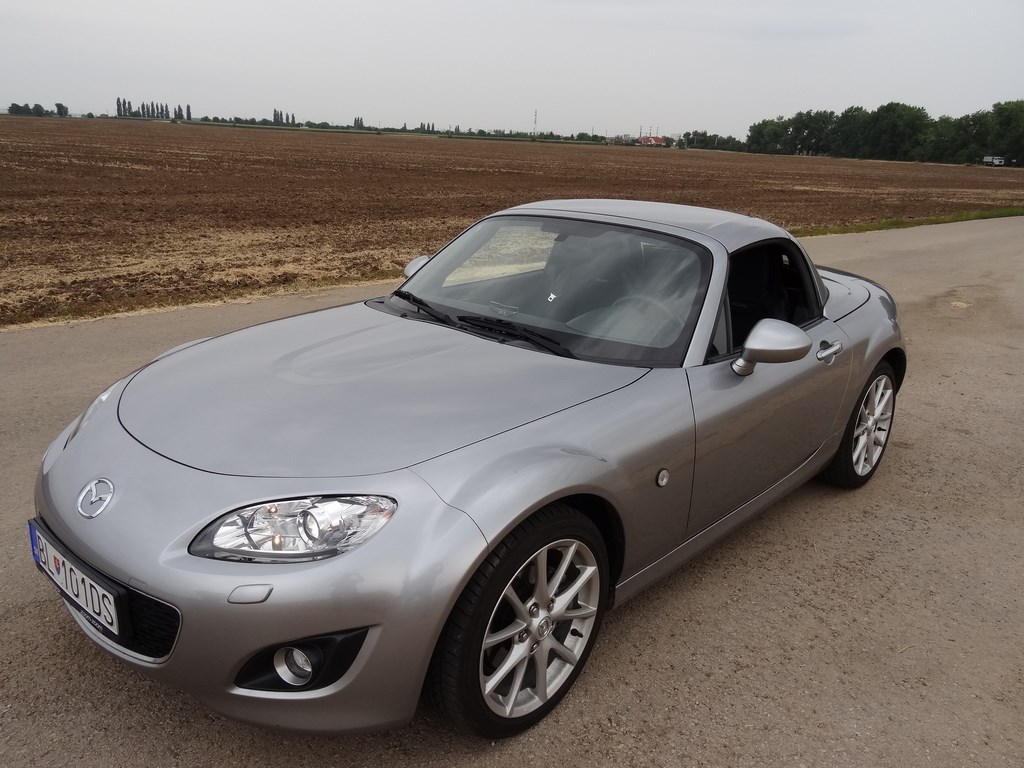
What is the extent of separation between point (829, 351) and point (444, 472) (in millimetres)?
2161

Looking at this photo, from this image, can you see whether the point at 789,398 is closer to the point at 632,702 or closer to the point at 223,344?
the point at 632,702

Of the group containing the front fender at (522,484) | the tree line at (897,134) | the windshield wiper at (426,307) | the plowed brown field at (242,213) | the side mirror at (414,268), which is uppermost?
the tree line at (897,134)

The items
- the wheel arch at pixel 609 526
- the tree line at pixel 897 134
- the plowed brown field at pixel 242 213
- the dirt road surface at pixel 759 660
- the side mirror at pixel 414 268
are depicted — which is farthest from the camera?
the tree line at pixel 897 134

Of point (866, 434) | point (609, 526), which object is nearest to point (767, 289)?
point (866, 434)

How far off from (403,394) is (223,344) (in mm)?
1027

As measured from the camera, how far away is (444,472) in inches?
81.9

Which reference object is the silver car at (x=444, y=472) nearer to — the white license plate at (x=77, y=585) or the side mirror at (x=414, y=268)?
the white license plate at (x=77, y=585)

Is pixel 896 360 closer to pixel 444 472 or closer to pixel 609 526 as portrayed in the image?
pixel 609 526

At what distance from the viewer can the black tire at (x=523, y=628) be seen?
2.04 m

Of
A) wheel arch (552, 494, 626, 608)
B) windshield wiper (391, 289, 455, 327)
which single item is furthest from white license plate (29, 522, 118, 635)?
windshield wiper (391, 289, 455, 327)

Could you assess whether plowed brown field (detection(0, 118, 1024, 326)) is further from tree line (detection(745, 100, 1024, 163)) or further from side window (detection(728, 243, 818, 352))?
tree line (detection(745, 100, 1024, 163))

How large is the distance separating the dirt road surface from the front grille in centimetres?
38

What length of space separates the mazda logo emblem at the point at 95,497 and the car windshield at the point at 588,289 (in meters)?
1.41

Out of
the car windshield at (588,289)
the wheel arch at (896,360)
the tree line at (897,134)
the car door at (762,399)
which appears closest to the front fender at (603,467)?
the car door at (762,399)
